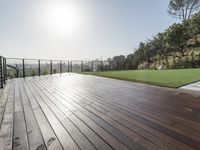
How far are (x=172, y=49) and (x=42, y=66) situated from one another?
1408 centimetres

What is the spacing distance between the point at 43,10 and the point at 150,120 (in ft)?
26.2

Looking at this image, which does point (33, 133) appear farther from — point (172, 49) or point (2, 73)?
point (172, 49)

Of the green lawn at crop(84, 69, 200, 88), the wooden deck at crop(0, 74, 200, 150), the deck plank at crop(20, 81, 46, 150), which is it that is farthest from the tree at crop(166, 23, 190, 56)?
the deck plank at crop(20, 81, 46, 150)

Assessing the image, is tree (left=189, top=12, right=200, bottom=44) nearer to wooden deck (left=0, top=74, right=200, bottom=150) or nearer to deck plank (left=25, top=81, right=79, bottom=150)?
wooden deck (left=0, top=74, right=200, bottom=150)

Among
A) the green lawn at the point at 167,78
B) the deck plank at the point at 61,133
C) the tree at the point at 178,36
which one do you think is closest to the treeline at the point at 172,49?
the tree at the point at 178,36

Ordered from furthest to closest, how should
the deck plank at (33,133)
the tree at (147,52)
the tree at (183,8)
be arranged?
1. the tree at (183,8)
2. the tree at (147,52)
3. the deck plank at (33,133)

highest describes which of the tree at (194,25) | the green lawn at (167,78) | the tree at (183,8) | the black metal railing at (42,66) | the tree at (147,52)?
the tree at (183,8)

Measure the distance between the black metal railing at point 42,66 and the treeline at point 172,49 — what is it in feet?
11.4

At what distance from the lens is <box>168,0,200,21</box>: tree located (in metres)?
21.5

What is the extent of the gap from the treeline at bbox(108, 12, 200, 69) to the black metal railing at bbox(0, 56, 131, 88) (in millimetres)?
3468

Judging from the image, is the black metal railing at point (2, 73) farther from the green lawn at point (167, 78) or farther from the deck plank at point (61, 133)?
the green lawn at point (167, 78)

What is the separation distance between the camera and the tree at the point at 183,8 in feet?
70.7

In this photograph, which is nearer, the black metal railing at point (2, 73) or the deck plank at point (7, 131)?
the deck plank at point (7, 131)

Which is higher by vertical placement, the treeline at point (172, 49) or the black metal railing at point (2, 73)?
the treeline at point (172, 49)
